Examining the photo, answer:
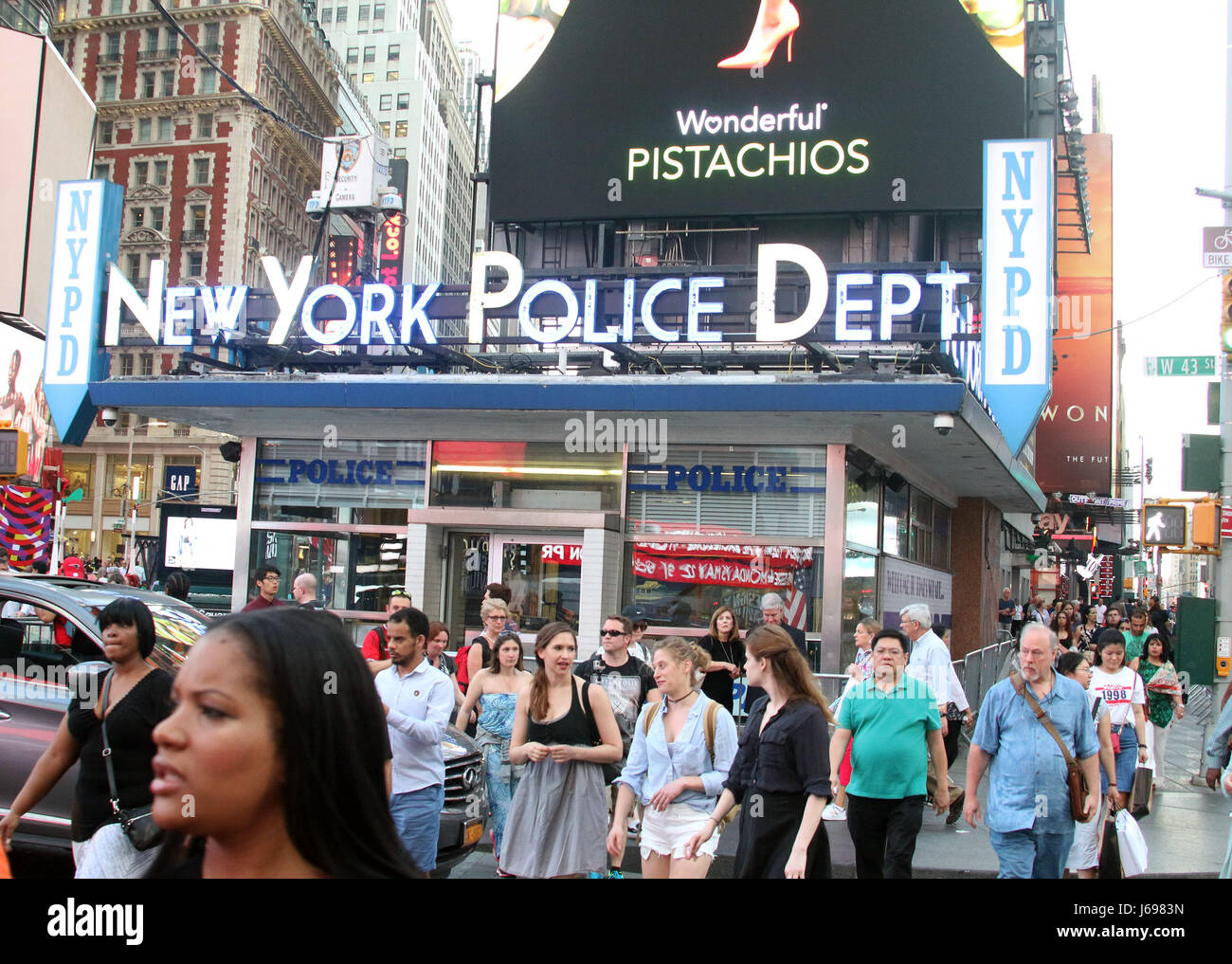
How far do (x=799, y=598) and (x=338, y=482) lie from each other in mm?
6668

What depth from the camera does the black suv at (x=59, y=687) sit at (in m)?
6.98

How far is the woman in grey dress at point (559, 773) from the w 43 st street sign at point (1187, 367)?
11.1 m

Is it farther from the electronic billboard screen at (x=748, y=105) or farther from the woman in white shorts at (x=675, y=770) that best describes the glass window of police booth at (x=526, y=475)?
the woman in white shorts at (x=675, y=770)

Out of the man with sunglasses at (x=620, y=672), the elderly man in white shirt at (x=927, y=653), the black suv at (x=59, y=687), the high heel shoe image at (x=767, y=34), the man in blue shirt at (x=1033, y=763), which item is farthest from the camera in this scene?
the high heel shoe image at (x=767, y=34)

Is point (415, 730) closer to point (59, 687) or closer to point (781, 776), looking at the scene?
point (781, 776)

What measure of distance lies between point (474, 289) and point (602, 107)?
24.1ft

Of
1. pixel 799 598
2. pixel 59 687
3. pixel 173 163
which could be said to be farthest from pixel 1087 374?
pixel 173 163

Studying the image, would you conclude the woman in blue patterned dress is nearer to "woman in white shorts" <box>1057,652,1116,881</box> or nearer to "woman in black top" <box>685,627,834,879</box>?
"woman in black top" <box>685,627,834,879</box>

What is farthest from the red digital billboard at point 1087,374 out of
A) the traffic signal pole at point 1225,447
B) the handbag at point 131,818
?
the handbag at point 131,818

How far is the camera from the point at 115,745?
527cm

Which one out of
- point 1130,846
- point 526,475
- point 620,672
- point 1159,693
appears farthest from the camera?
point 526,475

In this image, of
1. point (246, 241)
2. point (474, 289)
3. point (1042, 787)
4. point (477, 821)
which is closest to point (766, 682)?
point (1042, 787)

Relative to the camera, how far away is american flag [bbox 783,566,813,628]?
1459 centimetres

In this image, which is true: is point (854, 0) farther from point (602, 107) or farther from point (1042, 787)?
point (1042, 787)
